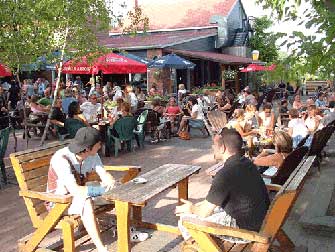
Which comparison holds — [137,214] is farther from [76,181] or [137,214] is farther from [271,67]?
[271,67]

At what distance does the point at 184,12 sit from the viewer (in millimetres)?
31562

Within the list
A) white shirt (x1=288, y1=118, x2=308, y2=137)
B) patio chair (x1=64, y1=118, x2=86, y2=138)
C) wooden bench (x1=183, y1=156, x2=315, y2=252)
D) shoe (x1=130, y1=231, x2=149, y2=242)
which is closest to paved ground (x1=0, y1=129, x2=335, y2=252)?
shoe (x1=130, y1=231, x2=149, y2=242)

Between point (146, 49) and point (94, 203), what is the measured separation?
18481 mm

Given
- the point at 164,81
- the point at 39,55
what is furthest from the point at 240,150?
the point at 164,81

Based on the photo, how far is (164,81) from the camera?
22234 mm

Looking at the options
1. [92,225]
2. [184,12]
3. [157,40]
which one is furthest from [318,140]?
[184,12]

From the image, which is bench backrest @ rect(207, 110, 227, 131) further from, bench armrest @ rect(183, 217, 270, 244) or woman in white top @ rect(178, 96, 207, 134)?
bench armrest @ rect(183, 217, 270, 244)

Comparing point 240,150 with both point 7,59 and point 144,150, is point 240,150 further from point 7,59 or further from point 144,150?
point 144,150

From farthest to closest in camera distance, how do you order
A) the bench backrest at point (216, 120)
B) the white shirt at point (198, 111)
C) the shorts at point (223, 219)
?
the white shirt at point (198, 111) → the bench backrest at point (216, 120) → the shorts at point (223, 219)

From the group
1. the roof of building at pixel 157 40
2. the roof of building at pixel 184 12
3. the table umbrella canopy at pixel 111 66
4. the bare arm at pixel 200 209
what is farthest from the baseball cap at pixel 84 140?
the roof of building at pixel 184 12

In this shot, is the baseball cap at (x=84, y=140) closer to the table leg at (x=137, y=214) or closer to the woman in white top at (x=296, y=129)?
the table leg at (x=137, y=214)

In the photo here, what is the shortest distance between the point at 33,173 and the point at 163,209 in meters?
2.09

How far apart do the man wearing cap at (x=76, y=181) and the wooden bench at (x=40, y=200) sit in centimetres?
13

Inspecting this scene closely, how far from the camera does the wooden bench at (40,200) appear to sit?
3986 millimetres
